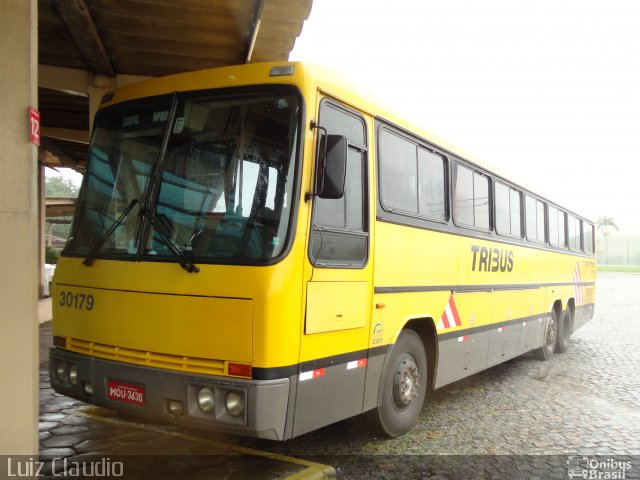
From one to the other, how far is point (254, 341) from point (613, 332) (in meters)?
14.2

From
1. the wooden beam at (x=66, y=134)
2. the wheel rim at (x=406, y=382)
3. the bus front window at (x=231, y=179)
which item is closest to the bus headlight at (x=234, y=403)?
the bus front window at (x=231, y=179)

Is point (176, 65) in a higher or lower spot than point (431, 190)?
higher

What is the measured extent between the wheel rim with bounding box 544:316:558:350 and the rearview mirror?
311 inches

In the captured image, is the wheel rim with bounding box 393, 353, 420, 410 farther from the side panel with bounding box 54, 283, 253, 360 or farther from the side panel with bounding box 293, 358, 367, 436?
the side panel with bounding box 54, 283, 253, 360

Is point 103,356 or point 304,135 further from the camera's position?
point 103,356

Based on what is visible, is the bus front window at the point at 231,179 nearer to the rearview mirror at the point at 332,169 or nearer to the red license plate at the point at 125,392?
the rearview mirror at the point at 332,169

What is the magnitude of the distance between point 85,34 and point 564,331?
34.1ft

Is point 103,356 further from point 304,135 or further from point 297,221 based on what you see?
point 304,135

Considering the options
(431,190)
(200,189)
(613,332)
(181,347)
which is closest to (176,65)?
(431,190)

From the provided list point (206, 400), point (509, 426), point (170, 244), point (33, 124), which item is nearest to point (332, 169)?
point (170, 244)

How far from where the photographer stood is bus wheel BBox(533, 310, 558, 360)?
10.5 metres

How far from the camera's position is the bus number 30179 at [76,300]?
14.5 ft

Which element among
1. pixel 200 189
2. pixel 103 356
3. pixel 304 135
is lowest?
pixel 103 356

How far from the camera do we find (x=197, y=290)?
3898 millimetres
